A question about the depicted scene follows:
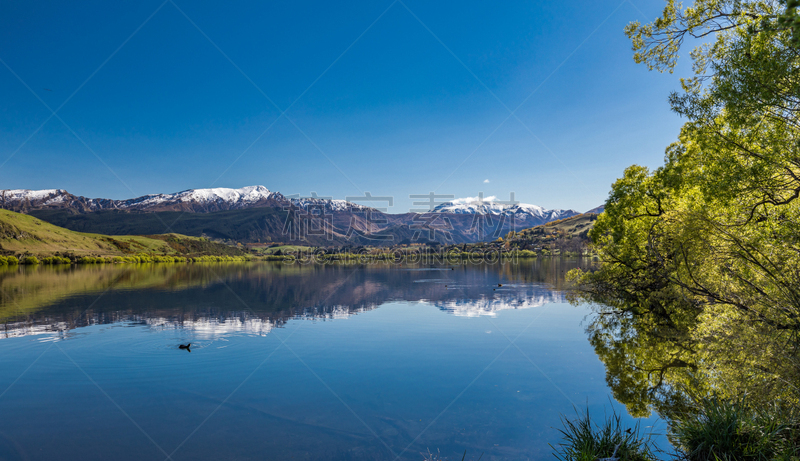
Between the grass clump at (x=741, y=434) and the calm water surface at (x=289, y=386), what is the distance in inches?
124

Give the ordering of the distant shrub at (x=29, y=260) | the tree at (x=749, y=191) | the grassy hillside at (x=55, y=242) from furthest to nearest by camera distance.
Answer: the grassy hillside at (x=55, y=242), the distant shrub at (x=29, y=260), the tree at (x=749, y=191)

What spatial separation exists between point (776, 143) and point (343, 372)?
16.1m

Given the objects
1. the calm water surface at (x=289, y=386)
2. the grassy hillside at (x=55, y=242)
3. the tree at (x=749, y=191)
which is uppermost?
the grassy hillside at (x=55, y=242)

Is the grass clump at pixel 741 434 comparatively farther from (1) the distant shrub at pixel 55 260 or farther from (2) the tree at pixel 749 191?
(1) the distant shrub at pixel 55 260

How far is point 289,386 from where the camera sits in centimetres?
1464

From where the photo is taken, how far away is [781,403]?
8.81m

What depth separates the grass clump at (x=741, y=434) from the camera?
686 centimetres

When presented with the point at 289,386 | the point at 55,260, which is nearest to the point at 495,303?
the point at 289,386

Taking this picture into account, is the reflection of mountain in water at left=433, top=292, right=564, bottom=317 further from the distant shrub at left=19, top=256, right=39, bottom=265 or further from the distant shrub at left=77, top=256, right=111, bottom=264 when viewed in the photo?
the distant shrub at left=77, top=256, right=111, bottom=264

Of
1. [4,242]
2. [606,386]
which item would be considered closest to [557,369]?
[606,386]

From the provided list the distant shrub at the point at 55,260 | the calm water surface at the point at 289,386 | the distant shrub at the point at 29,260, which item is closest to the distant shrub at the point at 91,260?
the distant shrub at the point at 55,260

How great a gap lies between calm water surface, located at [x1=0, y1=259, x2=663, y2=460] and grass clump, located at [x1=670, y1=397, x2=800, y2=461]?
3.16 meters

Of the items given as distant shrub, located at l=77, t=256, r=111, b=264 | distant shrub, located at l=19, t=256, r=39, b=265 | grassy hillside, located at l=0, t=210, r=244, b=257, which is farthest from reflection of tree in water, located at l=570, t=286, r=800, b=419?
grassy hillside, located at l=0, t=210, r=244, b=257

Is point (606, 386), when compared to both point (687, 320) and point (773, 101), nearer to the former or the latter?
point (773, 101)
